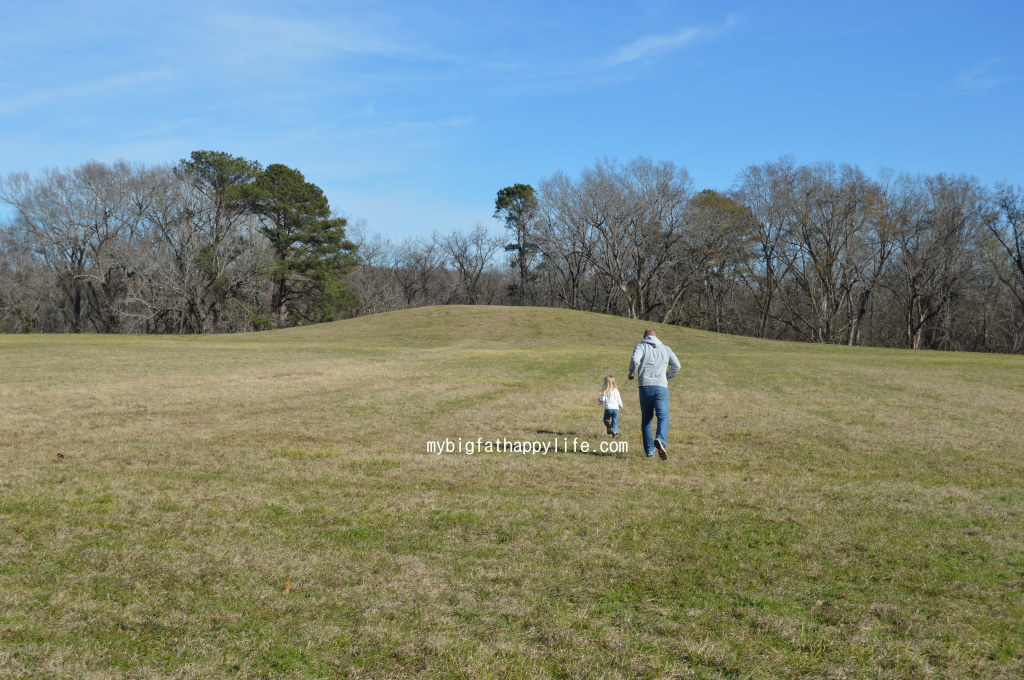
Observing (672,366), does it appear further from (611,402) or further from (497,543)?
(497,543)

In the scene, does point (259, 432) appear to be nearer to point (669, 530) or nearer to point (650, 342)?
point (650, 342)

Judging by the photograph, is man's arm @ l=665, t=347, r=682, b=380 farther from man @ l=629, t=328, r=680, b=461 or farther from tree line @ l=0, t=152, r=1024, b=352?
tree line @ l=0, t=152, r=1024, b=352

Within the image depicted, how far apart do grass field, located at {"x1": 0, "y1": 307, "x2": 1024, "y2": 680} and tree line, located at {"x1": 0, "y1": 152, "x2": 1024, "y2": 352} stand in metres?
49.4

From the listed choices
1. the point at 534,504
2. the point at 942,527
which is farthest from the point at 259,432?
the point at 942,527

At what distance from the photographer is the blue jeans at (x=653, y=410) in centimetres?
1088

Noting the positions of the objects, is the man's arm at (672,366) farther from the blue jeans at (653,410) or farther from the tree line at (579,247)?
the tree line at (579,247)

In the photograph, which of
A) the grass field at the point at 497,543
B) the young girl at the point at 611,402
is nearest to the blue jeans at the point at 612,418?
the young girl at the point at 611,402

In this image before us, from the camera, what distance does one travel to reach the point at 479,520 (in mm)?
7359

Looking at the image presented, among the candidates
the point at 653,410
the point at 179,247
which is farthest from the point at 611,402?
the point at 179,247

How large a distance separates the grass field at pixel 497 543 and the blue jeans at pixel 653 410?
43 centimetres

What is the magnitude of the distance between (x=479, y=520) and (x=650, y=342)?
4896 mm

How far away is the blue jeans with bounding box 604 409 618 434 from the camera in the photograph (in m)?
12.4

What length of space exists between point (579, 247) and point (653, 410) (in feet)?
209

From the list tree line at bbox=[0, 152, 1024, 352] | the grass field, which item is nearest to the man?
the grass field
